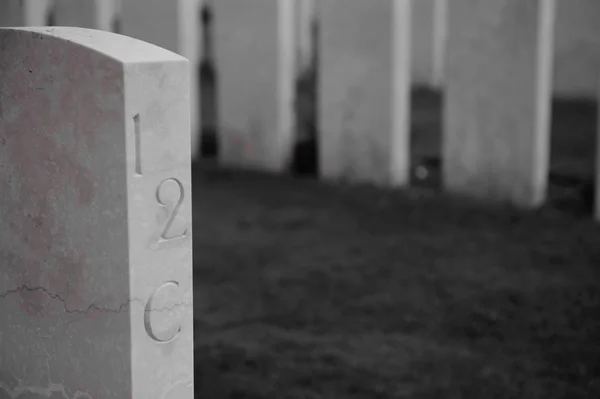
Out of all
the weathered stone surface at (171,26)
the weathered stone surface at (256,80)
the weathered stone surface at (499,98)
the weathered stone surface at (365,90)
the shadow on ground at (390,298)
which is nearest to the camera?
the shadow on ground at (390,298)

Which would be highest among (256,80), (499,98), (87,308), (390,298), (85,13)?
(85,13)

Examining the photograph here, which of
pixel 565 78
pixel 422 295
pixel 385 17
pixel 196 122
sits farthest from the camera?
pixel 565 78

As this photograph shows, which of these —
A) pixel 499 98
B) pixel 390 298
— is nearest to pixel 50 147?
pixel 390 298

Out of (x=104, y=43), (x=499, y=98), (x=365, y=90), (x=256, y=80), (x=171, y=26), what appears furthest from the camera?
(x=171, y=26)

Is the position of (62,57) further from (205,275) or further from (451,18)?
(451,18)

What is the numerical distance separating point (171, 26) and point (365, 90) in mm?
2828

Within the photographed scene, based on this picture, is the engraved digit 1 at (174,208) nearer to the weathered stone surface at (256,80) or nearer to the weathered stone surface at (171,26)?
the weathered stone surface at (256,80)

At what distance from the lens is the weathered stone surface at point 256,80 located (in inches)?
418

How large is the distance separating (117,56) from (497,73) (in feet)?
20.5

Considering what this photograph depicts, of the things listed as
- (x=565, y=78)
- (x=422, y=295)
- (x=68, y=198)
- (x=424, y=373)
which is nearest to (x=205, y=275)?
(x=422, y=295)

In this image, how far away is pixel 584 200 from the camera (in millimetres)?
8945

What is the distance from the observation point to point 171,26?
1126cm

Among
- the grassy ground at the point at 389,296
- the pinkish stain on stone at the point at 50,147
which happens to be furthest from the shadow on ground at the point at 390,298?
the pinkish stain on stone at the point at 50,147

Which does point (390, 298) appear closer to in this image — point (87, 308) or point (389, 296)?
point (389, 296)
